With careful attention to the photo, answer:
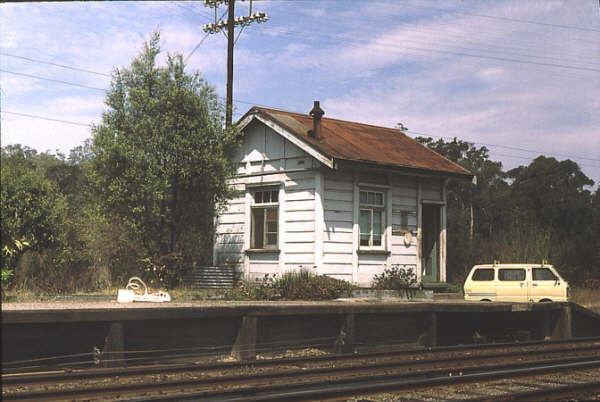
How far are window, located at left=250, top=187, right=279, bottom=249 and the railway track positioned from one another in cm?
826

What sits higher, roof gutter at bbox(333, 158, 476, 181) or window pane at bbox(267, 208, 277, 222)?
roof gutter at bbox(333, 158, 476, 181)

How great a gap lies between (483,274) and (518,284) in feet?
3.57

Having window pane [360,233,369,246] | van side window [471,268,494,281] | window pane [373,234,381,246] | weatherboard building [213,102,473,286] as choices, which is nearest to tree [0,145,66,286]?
weatherboard building [213,102,473,286]

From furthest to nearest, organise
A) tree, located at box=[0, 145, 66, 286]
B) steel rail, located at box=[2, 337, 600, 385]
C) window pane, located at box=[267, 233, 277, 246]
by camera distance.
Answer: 1. window pane, located at box=[267, 233, 277, 246]
2. tree, located at box=[0, 145, 66, 286]
3. steel rail, located at box=[2, 337, 600, 385]

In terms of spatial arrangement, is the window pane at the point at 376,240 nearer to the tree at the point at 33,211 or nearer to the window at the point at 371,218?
the window at the point at 371,218

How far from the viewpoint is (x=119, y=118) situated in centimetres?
1955

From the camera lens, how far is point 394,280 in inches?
789

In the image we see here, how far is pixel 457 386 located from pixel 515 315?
8.85 metres

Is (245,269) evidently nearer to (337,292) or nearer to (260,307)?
(337,292)

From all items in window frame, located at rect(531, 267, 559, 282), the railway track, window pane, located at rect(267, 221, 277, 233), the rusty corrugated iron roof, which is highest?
the rusty corrugated iron roof

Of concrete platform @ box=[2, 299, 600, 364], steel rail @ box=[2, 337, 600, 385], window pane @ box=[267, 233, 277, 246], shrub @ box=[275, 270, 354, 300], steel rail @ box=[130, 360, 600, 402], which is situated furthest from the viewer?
window pane @ box=[267, 233, 277, 246]

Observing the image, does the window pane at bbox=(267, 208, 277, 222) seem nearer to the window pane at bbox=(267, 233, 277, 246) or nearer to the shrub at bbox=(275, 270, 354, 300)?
the window pane at bbox=(267, 233, 277, 246)

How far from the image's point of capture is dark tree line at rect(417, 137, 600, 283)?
90.1 ft

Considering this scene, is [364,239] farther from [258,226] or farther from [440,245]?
[440,245]
